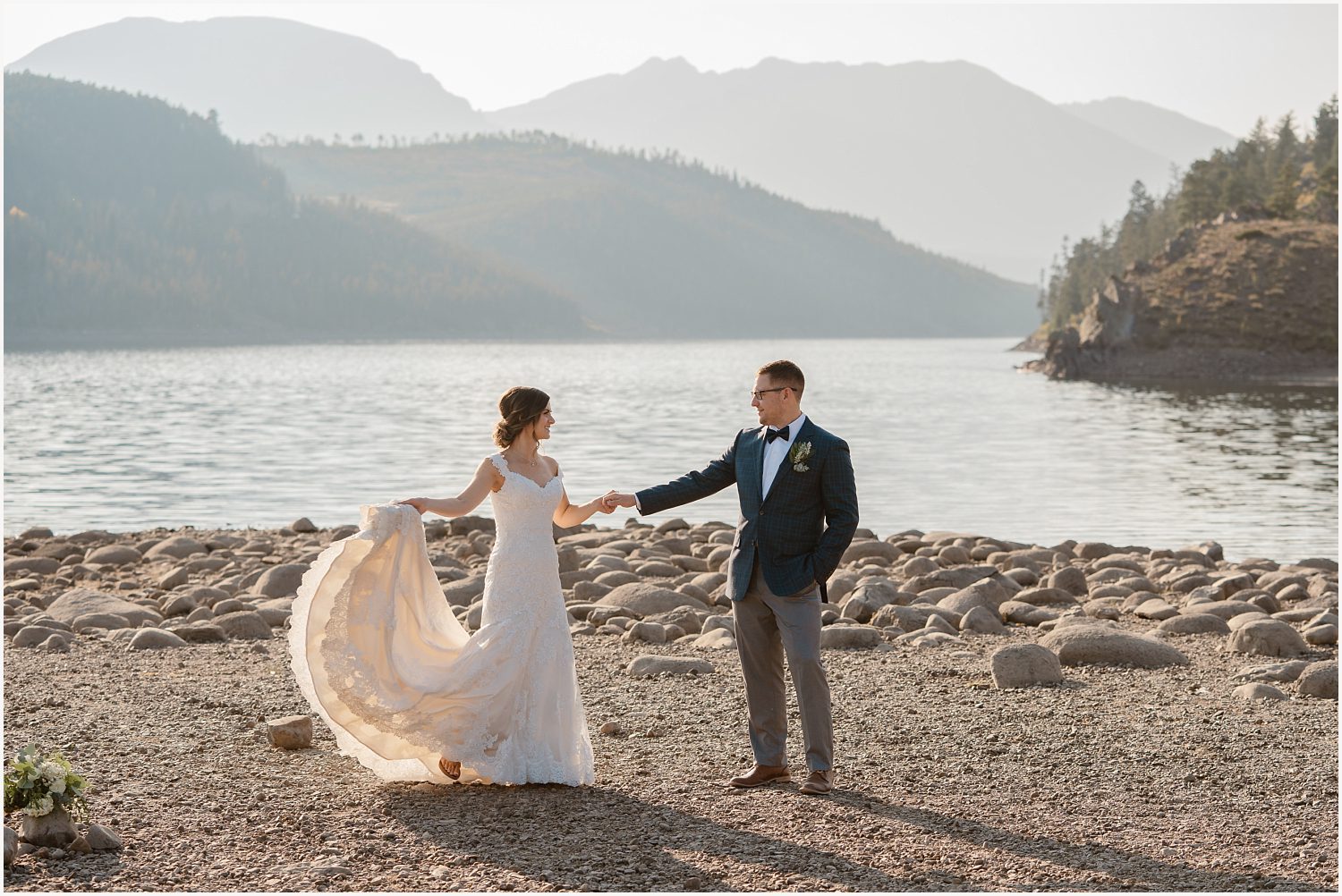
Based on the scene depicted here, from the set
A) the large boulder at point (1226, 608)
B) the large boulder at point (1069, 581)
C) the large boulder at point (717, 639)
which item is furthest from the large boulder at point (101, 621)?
the large boulder at point (1226, 608)

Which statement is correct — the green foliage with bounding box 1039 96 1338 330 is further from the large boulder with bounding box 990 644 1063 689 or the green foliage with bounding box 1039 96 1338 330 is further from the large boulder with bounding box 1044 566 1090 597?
the large boulder with bounding box 990 644 1063 689

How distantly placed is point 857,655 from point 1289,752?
Answer: 3.75 metres

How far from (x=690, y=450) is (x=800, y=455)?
1411 inches

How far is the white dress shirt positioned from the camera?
719cm

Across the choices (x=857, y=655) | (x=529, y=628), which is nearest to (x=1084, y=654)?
(x=857, y=655)

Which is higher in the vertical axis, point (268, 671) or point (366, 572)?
point (366, 572)

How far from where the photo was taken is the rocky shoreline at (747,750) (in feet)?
19.7

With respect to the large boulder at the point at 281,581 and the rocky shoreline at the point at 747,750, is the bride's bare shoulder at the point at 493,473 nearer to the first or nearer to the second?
the rocky shoreline at the point at 747,750

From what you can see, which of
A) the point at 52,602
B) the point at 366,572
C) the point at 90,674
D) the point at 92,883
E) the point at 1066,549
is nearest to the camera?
the point at 92,883

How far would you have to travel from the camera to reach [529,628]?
733 cm

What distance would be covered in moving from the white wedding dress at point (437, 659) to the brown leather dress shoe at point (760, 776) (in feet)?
2.51

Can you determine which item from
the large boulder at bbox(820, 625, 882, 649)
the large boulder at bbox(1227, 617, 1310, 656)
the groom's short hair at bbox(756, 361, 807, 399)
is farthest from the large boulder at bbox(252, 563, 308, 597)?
the large boulder at bbox(1227, 617, 1310, 656)

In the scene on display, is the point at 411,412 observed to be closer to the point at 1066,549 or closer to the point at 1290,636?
the point at 1066,549

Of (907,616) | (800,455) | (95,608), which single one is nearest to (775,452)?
(800,455)
